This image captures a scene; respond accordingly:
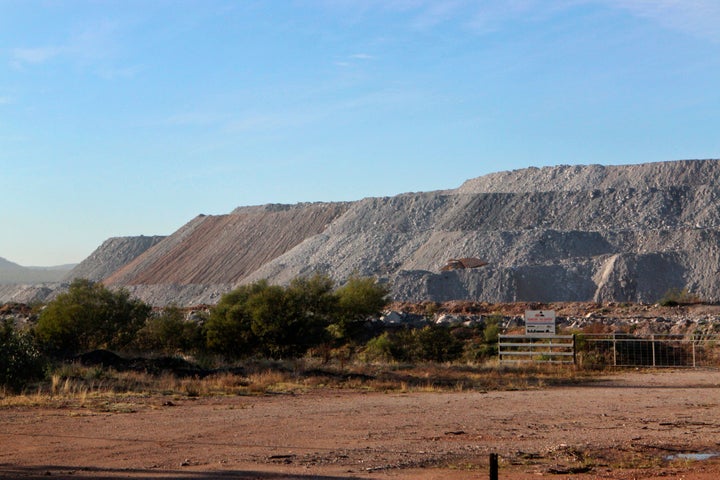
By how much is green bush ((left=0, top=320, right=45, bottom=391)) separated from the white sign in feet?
61.0

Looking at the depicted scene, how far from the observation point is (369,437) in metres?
16.8

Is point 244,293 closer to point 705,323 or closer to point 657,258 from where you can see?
point 705,323

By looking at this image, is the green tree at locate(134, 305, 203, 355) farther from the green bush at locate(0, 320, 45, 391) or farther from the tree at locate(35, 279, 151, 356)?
the green bush at locate(0, 320, 45, 391)

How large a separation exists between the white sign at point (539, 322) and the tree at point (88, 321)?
51.6ft

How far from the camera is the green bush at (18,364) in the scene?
2439cm

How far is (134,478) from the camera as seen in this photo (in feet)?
42.0

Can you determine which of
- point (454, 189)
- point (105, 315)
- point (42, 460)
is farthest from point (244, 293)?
point (454, 189)

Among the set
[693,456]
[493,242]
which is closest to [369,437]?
[693,456]

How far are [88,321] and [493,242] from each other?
153ft

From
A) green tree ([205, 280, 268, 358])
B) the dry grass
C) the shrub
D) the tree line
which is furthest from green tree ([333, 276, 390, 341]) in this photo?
the shrub

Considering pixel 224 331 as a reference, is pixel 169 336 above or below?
below

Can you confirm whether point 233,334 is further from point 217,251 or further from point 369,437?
point 217,251

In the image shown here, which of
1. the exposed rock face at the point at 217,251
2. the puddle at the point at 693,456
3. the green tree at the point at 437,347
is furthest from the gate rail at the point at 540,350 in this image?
the exposed rock face at the point at 217,251

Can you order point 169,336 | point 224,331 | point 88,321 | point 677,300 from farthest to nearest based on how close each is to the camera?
point 677,300 → point 169,336 → point 88,321 → point 224,331
